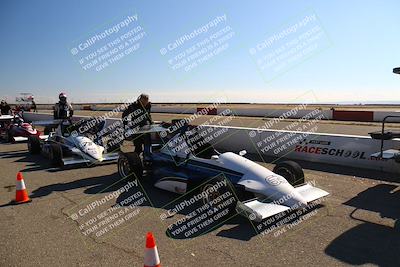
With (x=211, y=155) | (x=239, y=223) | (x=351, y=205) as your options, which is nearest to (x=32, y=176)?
(x=211, y=155)

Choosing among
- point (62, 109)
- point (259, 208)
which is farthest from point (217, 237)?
point (62, 109)

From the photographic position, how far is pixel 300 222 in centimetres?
545

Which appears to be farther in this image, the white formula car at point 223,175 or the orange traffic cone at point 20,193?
the orange traffic cone at point 20,193

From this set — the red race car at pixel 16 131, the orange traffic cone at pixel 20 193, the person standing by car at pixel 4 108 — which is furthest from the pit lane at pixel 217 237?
the person standing by car at pixel 4 108

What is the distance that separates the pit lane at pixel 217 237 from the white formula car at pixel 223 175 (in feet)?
0.99

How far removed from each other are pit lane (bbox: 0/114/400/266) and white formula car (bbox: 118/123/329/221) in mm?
303

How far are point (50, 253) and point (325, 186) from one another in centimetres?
533

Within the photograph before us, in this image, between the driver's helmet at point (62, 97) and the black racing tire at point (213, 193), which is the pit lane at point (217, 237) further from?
the driver's helmet at point (62, 97)

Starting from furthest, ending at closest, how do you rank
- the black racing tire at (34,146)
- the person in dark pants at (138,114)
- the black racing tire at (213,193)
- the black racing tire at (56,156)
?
the black racing tire at (34,146)
the black racing tire at (56,156)
the person in dark pants at (138,114)
the black racing tire at (213,193)

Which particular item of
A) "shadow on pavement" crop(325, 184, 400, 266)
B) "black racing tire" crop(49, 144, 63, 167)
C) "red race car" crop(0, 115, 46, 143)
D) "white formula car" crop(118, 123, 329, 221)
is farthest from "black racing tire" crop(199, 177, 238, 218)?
"red race car" crop(0, 115, 46, 143)

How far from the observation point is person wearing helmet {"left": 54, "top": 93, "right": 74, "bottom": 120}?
13.4m

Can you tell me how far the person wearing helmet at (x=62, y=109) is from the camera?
1336 centimetres

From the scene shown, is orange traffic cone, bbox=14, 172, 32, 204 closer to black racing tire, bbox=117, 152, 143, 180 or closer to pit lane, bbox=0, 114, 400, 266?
pit lane, bbox=0, 114, 400, 266

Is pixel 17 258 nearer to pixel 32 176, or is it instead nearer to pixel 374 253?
pixel 374 253
